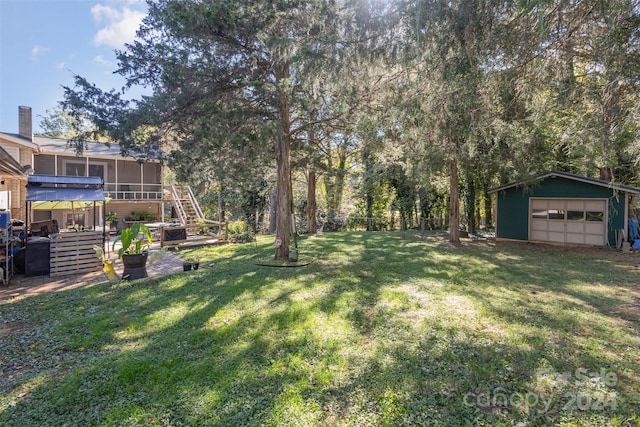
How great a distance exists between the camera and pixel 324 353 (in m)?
3.39

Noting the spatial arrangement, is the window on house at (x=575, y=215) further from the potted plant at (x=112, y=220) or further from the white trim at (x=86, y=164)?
the white trim at (x=86, y=164)

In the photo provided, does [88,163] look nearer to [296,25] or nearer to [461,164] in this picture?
[296,25]

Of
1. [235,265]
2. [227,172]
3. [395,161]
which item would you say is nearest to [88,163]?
[227,172]

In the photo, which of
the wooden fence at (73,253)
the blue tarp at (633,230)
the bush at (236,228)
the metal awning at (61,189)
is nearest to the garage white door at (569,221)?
the blue tarp at (633,230)

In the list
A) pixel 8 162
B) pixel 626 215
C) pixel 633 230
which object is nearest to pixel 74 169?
pixel 8 162

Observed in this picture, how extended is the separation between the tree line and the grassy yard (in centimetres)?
259

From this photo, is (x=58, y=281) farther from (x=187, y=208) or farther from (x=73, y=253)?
(x=187, y=208)

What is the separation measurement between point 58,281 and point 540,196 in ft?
53.6

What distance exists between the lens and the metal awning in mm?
7746

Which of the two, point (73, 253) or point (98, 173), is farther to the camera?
point (98, 173)

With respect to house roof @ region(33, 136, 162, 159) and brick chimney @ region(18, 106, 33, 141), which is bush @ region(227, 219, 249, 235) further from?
brick chimney @ region(18, 106, 33, 141)

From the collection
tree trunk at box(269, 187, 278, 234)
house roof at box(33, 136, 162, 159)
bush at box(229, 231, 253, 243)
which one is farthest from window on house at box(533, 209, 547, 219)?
house roof at box(33, 136, 162, 159)

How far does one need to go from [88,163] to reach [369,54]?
15.3 m

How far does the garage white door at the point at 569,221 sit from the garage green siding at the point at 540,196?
21 cm
